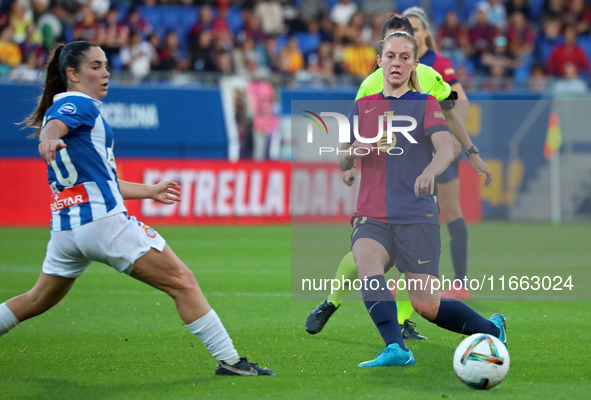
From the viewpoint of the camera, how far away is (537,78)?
2122 centimetres

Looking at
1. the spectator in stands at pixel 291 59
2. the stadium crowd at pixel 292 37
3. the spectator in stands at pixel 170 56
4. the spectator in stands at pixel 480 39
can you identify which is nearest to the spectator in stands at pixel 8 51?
the stadium crowd at pixel 292 37

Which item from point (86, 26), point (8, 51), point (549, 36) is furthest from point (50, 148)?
point (549, 36)

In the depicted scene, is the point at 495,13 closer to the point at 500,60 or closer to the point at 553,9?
the point at 553,9

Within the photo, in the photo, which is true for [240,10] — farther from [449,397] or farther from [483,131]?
[449,397]

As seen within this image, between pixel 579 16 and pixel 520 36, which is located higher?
pixel 579 16

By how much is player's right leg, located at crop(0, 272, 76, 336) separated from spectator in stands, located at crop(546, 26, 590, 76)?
18.8 meters

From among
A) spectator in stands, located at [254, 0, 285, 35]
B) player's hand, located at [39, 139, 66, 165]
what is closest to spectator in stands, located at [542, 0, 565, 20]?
spectator in stands, located at [254, 0, 285, 35]

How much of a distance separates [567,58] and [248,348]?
58.7ft

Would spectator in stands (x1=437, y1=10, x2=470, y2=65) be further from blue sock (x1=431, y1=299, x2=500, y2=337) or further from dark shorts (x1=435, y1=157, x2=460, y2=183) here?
blue sock (x1=431, y1=299, x2=500, y2=337)

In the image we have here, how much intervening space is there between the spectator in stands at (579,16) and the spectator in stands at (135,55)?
40.5 ft

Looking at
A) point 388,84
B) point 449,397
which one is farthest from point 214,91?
point 449,397

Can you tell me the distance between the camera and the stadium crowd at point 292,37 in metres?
17.6

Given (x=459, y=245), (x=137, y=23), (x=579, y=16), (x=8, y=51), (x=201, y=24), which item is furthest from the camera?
(x=579, y=16)

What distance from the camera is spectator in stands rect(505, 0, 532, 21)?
23.9m
